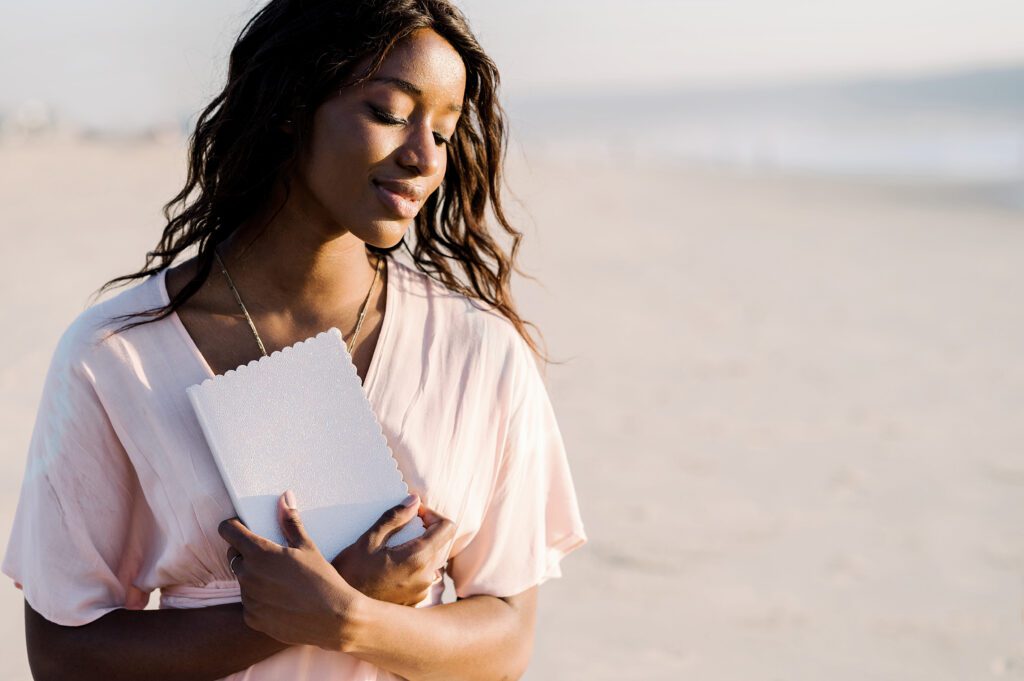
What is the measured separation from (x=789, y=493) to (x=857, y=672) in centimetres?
168

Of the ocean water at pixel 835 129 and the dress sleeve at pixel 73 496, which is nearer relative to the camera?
the dress sleeve at pixel 73 496

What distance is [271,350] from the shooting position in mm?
2010

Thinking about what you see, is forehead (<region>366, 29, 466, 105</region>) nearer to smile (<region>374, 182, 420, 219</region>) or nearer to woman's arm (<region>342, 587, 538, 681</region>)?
smile (<region>374, 182, 420, 219</region>)

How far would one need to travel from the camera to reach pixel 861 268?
37.6 ft

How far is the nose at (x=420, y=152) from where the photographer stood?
1.90 meters

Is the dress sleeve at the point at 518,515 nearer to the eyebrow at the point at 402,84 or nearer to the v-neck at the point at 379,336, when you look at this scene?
the v-neck at the point at 379,336

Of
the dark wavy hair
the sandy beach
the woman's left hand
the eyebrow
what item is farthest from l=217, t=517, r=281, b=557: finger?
the sandy beach

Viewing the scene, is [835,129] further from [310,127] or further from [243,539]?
[243,539]

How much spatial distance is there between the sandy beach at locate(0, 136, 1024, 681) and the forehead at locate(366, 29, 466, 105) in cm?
253

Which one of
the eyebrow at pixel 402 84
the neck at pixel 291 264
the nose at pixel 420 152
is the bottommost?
the neck at pixel 291 264

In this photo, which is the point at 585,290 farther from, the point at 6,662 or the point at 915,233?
the point at 6,662

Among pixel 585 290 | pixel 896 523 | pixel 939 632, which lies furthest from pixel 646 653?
pixel 585 290

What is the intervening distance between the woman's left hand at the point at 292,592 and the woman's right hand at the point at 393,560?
6 centimetres

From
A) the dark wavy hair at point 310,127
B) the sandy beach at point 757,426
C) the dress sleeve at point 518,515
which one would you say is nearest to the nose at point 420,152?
the dark wavy hair at point 310,127
